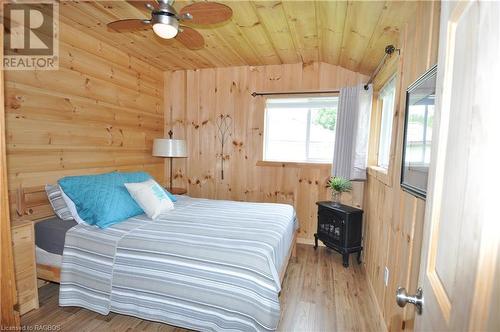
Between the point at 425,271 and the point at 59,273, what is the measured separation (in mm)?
2521

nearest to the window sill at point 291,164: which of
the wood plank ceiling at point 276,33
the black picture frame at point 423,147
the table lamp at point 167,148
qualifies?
the table lamp at point 167,148

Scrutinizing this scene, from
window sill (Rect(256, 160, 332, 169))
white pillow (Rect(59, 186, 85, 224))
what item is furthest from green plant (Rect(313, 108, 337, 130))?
white pillow (Rect(59, 186, 85, 224))

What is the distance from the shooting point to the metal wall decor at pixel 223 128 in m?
3.89

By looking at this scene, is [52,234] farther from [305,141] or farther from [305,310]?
[305,141]

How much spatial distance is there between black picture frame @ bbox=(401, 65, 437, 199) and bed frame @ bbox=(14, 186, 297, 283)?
1.17 m

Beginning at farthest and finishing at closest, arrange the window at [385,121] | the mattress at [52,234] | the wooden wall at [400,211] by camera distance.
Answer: the window at [385,121] < the mattress at [52,234] < the wooden wall at [400,211]

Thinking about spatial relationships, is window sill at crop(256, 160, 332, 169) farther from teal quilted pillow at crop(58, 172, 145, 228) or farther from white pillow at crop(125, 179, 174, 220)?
teal quilted pillow at crop(58, 172, 145, 228)

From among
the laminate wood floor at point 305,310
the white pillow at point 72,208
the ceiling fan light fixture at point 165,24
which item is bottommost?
the laminate wood floor at point 305,310

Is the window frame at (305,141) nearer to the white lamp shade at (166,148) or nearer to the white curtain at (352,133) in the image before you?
the white curtain at (352,133)

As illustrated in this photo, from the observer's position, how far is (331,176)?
3.39 meters

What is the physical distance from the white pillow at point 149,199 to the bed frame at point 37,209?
0.76m

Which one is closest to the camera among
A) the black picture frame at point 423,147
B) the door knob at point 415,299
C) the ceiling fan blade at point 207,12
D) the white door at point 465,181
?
the white door at point 465,181

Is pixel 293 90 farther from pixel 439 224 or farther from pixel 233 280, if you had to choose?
pixel 439 224

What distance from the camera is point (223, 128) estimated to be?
3912mm
